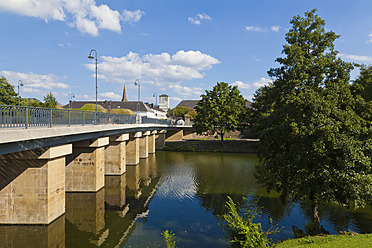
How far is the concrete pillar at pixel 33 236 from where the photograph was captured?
12.5 m

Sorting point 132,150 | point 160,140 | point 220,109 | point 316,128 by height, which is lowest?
point 160,140

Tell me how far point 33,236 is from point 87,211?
4446 mm

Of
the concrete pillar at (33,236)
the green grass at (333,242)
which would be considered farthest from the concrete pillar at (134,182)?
the green grass at (333,242)

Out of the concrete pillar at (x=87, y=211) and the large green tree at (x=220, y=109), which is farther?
the large green tree at (x=220, y=109)

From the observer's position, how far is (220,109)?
48875mm

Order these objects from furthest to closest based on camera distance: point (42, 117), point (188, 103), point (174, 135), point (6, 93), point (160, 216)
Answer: point (188, 103)
point (174, 135)
point (6, 93)
point (160, 216)
point (42, 117)

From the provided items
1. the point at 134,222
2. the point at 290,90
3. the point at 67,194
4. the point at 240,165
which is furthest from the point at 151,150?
the point at 290,90

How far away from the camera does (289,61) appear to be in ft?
40.3

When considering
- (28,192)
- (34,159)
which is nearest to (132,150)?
(28,192)

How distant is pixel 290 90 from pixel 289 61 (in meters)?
1.41

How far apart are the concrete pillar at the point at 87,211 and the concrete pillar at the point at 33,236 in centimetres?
124

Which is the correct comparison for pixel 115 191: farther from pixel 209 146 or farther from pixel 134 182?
pixel 209 146

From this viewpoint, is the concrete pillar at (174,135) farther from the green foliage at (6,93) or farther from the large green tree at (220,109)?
the green foliage at (6,93)

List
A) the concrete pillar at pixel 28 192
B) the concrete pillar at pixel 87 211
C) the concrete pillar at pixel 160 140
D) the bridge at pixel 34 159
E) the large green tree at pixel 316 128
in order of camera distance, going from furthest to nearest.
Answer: the concrete pillar at pixel 160 140
the concrete pillar at pixel 87 211
the concrete pillar at pixel 28 192
the bridge at pixel 34 159
the large green tree at pixel 316 128
